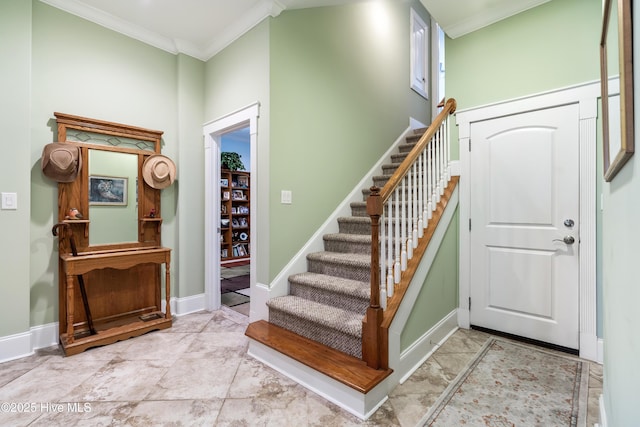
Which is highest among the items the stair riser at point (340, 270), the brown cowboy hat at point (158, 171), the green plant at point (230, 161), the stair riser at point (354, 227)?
the green plant at point (230, 161)

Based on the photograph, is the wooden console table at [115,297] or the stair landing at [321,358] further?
the wooden console table at [115,297]

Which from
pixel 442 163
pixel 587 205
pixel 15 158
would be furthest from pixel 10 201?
pixel 587 205

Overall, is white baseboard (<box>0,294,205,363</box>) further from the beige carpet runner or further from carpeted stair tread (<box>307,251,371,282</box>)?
the beige carpet runner

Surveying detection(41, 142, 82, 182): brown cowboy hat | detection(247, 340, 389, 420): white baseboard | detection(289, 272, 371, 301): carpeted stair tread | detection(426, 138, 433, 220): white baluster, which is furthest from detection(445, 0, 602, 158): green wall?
detection(41, 142, 82, 182): brown cowboy hat

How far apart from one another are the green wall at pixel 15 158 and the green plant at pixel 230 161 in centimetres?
377

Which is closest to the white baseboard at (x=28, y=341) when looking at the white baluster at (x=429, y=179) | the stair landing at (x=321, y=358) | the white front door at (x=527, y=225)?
the stair landing at (x=321, y=358)

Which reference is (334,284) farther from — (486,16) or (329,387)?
(486,16)

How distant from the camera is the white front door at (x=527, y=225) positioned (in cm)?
228

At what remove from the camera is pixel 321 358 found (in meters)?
1.90

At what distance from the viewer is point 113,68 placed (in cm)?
279

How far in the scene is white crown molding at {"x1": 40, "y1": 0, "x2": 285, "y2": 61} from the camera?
2.51 m

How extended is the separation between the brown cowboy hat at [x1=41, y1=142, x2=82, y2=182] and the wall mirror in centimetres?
13

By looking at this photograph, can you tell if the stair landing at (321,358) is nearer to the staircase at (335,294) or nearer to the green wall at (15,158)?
the staircase at (335,294)

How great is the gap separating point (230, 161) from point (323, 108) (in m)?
3.69
